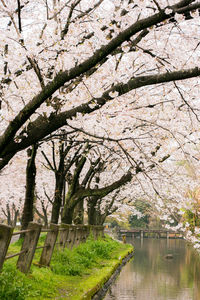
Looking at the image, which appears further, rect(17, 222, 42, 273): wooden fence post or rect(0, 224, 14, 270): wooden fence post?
rect(17, 222, 42, 273): wooden fence post

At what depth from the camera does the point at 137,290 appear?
1141 centimetres

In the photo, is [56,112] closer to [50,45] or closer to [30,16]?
[50,45]

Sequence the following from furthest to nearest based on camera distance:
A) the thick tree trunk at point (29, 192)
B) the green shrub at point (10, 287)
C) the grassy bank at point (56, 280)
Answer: the thick tree trunk at point (29, 192) < the grassy bank at point (56, 280) < the green shrub at point (10, 287)

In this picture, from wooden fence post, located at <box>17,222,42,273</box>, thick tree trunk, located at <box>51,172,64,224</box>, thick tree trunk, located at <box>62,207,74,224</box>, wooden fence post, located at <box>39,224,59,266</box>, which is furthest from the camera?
thick tree trunk, located at <box>62,207,74,224</box>

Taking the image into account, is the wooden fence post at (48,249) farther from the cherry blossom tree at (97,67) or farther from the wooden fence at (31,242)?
the cherry blossom tree at (97,67)

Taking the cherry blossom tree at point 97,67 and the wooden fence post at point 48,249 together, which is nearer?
the cherry blossom tree at point 97,67

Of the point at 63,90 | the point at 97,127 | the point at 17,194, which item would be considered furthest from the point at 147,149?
the point at 17,194

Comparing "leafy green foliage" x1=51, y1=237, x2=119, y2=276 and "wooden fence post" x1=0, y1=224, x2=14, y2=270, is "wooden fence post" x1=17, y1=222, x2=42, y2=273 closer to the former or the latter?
"wooden fence post" x1=0, y1=224, x2=14, y2=270

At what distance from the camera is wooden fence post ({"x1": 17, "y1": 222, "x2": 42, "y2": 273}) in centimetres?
698

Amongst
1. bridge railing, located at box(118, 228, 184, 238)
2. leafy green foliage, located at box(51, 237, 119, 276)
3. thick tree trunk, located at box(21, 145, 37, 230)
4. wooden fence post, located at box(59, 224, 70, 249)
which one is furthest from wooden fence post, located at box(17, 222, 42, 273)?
bridge railing, located at box(118, 228, 184, 238)

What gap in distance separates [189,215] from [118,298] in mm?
14903

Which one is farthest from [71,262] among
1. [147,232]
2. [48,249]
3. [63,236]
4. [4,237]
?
[147,232]

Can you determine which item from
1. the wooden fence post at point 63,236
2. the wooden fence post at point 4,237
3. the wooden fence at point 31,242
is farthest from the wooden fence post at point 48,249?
the wooden fence post at point 4,237

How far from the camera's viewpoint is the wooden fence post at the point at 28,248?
6.98m
